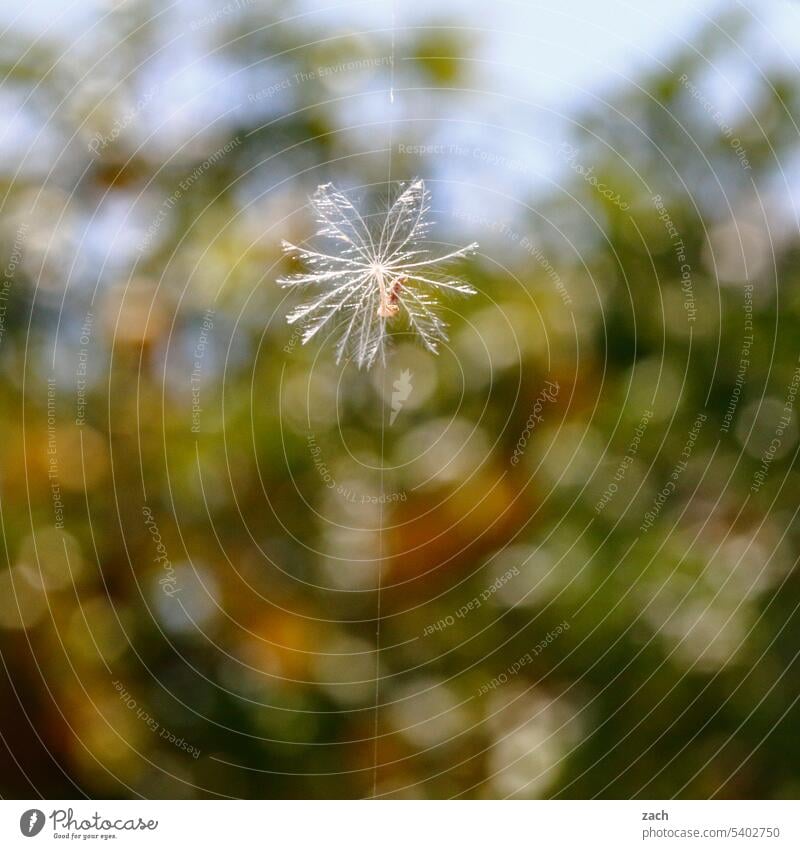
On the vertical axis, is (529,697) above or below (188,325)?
below

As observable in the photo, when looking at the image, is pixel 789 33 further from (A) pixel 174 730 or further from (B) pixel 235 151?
(A) pixel 174 730
